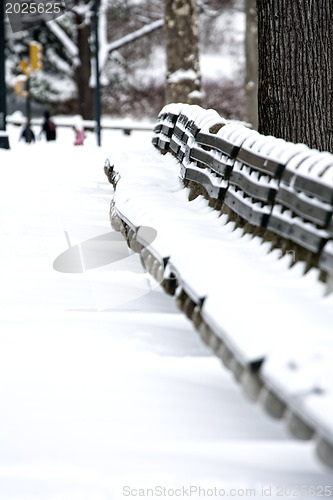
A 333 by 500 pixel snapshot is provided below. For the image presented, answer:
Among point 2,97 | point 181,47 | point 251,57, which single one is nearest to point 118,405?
point 181,47

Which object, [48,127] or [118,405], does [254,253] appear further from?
[48,127]

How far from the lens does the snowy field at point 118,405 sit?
3.42 meters

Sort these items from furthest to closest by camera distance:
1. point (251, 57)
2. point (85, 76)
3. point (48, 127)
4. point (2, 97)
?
point (85, 76)
point (48, 127)
point (251, 57)
point (2, 97)

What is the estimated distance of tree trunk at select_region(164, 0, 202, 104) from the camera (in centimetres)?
1672

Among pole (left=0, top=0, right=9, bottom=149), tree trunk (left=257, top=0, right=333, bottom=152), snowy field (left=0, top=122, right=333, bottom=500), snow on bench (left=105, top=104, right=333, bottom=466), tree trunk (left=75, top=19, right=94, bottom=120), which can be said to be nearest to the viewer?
snow on bench (left=105, top=104, right=333, bottom=466)

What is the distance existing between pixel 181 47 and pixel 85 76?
15822 mm

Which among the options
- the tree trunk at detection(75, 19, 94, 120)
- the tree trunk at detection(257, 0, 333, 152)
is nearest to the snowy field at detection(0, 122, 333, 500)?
the tree trunk at detection(257, 0, 333, 152)

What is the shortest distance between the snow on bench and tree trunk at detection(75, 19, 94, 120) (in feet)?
82.6

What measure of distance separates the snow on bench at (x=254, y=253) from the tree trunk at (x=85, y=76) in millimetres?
25187

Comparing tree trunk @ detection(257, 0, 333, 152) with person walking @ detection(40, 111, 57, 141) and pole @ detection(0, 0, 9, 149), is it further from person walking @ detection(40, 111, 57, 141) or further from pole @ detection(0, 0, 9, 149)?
person walking @ detection(40, 111, 57, 141)

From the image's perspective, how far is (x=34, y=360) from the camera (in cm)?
472

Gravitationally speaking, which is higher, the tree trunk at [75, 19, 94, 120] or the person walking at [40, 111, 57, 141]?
the tree trunk at [75, 19, 94, 120]

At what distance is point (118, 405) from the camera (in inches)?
163

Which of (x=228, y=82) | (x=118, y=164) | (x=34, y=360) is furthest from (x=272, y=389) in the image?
(x=228, y=82)
